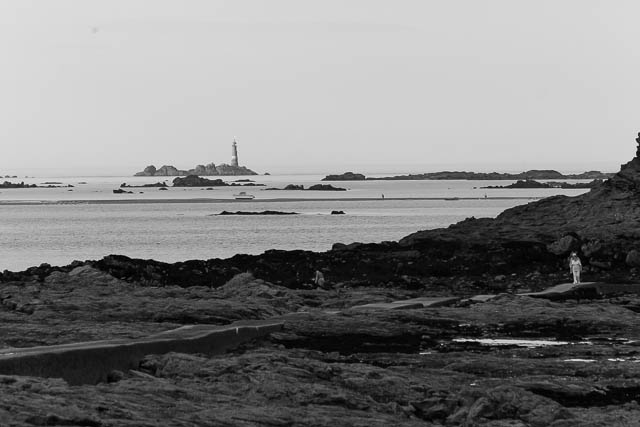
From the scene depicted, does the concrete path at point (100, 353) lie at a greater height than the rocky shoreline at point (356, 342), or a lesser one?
greater

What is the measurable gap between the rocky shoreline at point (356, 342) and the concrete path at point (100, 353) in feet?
0.87

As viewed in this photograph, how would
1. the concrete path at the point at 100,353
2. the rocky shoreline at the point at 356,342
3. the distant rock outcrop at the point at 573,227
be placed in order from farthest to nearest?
the distant rock outcrop at the point at 573,227, the concrete path at the point at 100,353, the rocky shoreline at the point at 356,342

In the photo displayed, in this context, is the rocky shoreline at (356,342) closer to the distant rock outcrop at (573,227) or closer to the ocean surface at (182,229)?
the distant rock outcrop at (573,227)

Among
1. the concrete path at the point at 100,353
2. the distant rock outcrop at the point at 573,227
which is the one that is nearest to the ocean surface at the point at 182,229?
the distant rock outcrop at the point at 573,227

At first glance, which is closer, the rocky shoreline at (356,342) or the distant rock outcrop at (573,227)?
the rocky shoreline at (356,342)

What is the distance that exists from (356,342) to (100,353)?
18.7 feet

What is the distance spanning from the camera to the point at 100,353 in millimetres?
13375

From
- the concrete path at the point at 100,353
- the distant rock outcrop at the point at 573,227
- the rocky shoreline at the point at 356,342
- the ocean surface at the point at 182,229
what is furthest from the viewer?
the ocean surface at the point at 182,229

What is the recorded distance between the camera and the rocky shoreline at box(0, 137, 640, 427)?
1138 cm

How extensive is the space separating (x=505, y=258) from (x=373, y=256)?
→ 4.80m

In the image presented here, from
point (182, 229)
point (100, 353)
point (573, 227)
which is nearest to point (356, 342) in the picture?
point (100, 353)

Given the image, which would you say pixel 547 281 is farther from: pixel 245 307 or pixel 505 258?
pixel 245 307

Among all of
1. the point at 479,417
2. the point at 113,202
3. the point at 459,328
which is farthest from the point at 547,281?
the point at 113,202

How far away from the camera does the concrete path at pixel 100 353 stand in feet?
40.9
